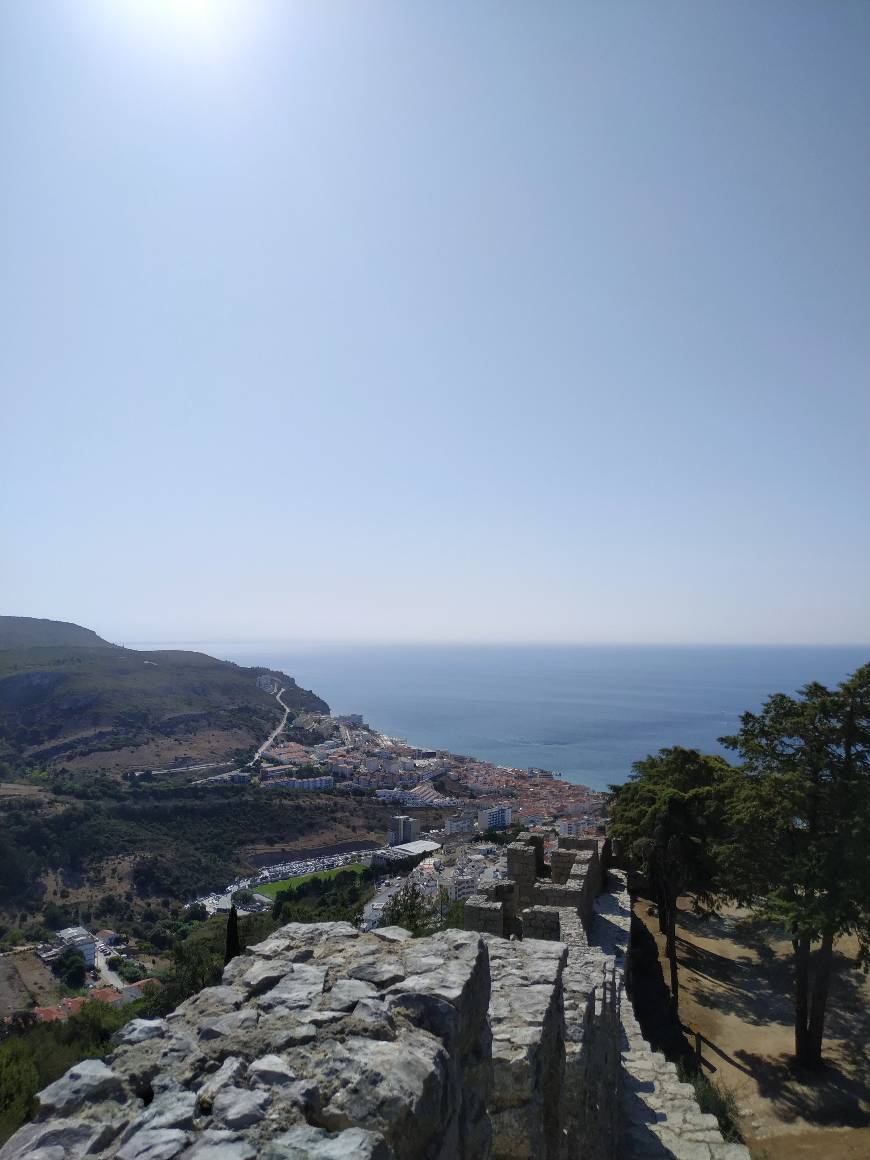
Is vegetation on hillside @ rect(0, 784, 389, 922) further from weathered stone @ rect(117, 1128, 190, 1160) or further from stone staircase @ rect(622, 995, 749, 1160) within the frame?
weathered stone @ rect(117, 1128, 190, 1160)

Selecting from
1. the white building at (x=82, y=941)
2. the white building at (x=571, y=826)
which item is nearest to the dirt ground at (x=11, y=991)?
the white building at (x=82, y=941)

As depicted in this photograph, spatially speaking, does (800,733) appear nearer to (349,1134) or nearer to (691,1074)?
(691,1074)

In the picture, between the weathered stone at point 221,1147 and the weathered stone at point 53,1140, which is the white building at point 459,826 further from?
the weathered stone at point 221,1147

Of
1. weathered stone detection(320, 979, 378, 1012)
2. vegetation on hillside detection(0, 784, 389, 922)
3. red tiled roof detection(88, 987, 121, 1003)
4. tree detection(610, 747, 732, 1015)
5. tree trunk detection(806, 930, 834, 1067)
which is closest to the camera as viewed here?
weathered stone detection(320, 979, 378, 1012)

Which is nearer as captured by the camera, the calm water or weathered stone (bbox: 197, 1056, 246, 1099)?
weathered stone (bbox: 197, 1056, 246, 1099)

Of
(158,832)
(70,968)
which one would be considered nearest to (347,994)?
(70,968)

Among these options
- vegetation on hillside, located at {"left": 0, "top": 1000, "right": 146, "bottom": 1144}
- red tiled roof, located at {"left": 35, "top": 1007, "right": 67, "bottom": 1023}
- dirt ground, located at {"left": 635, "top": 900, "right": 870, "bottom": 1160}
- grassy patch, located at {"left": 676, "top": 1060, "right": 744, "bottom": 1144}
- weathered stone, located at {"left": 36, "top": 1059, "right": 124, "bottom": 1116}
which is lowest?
red tiled roof, located at {"left": 35, "top": 1007, "right": 67, "bottom": 1023}

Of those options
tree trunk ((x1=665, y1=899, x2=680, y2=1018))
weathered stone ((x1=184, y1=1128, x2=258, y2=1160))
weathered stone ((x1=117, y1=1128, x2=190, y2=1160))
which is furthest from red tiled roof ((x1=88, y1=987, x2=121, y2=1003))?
weathered stone ((x1=184, y1=1128, x2=258, y2=1160))
